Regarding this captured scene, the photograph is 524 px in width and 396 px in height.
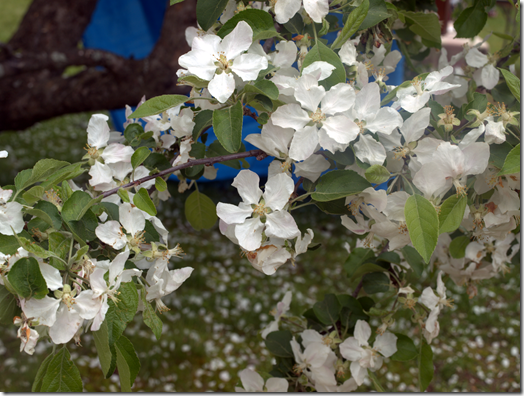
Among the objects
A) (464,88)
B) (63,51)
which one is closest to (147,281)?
(464,88)

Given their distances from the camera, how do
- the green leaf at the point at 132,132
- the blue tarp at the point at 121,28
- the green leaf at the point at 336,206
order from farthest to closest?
the blue tarp at the point at 121,28
the green leaf at the point at 132,132
the green leaf at the point at 336,206

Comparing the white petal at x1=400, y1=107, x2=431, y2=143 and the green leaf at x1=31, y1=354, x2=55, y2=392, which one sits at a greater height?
the white petal at x1=400, y1=107, x2=431, y2=143

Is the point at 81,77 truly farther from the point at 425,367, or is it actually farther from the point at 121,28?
the point at 425,367

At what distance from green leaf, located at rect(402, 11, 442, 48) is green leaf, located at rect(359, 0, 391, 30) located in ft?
0.58

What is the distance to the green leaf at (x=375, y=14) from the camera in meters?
0.73

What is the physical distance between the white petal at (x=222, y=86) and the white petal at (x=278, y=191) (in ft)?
0.42

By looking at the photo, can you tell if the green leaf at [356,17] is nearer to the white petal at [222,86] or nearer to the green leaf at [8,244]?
the white petal at [222,86]

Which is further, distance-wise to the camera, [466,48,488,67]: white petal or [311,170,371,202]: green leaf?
[466,48,488,67]: white petal

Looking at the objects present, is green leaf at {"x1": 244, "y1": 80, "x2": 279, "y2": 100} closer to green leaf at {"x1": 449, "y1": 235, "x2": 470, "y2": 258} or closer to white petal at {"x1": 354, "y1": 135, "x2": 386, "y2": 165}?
white petal at {"x1": 354, "y1": 135, "x2": 386, "y2": 165}


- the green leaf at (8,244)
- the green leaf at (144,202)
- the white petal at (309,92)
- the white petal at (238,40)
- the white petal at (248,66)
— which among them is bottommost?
the green leaf at (144,202)

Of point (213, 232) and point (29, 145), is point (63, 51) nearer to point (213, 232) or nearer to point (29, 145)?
point (213, 232)

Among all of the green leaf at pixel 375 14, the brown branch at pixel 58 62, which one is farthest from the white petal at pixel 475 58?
the brown branch at pixel 58 62

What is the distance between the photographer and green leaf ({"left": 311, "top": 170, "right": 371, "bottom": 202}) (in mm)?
619

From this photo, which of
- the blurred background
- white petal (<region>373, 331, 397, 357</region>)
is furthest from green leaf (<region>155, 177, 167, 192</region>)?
the blurred background
